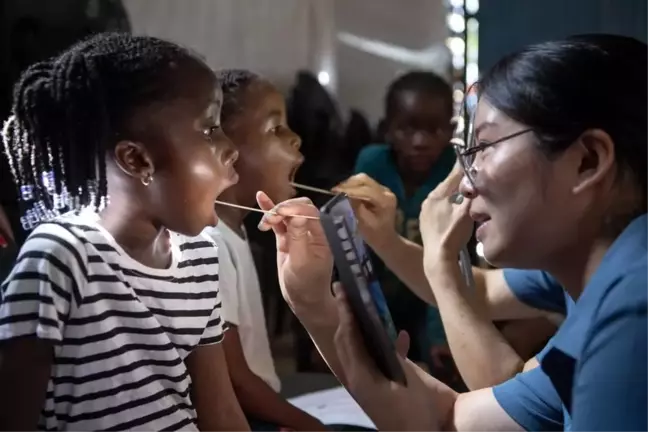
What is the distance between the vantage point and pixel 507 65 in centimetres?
73

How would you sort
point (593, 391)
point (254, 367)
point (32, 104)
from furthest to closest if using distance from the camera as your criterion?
point (254, 367) < point (32, 104) < point (593, 391)

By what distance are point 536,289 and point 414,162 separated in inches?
14.2

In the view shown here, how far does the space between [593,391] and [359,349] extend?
218 mm

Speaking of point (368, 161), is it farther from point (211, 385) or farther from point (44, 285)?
point (44, 285)

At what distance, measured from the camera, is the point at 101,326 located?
2.33 feet

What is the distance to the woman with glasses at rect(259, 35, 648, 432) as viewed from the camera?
62 centimetres

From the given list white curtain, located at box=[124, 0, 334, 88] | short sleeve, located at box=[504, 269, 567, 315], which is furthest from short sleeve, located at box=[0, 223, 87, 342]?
short sleeve, located at box=[504, 269, 567, 315]

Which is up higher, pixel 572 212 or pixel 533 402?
pixel 572 212

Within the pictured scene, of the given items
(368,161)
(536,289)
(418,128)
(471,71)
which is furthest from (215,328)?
(471,71)

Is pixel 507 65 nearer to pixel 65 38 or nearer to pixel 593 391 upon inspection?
pixel 593 391

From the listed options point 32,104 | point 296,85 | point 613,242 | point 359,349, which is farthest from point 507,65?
point 296,85

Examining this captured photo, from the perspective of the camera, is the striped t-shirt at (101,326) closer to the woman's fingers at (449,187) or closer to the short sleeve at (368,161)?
the woman's fingers at (449,187)

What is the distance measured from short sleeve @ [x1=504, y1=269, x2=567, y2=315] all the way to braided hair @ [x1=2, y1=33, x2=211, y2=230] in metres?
0.62

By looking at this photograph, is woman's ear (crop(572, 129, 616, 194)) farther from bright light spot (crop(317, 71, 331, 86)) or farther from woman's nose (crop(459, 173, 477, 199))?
bright light spot (crop(317, 71, 331, 86))
